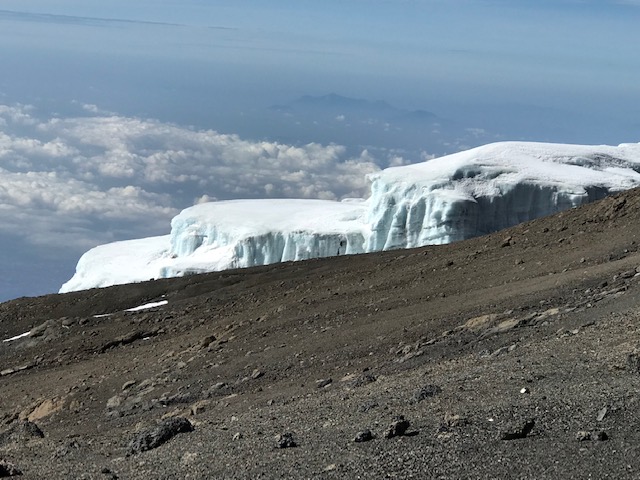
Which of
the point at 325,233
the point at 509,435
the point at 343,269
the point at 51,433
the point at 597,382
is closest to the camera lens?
the point at 509,435

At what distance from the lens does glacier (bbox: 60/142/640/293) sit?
4322 cm

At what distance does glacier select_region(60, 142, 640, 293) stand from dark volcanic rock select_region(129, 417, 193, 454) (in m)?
31.2

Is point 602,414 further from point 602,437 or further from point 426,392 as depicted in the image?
point 426,392

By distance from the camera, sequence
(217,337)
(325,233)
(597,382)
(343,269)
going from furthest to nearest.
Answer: (325,233)
(343,269)
(217,337)
(597,382)

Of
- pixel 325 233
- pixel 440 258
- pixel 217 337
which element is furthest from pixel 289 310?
pixel 325 233

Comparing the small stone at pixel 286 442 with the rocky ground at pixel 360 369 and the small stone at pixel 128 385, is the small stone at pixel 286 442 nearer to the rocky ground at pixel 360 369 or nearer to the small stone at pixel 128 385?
the rocky ground at pixel 360 369

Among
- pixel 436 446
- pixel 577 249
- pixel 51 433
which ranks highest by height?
pixel 577 249

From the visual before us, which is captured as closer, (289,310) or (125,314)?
(289,310)

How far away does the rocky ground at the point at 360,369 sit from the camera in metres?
10.1

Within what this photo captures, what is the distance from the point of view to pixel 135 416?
660 inches

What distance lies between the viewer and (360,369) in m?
16.4

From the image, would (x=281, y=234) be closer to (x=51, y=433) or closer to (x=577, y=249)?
(x=577, y=249)

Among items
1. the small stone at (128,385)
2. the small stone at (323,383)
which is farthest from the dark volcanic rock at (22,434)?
the small stone at (323,383)

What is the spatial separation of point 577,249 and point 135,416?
10.8 metres
